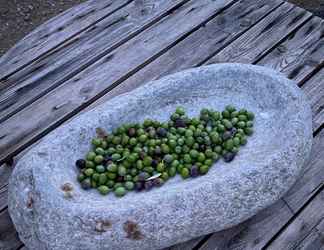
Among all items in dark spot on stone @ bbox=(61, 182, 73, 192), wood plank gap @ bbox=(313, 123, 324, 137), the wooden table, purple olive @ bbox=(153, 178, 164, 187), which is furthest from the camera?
the wooden table

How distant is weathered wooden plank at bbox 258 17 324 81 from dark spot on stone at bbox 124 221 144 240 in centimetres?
95

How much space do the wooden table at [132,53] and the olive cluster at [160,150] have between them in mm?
324

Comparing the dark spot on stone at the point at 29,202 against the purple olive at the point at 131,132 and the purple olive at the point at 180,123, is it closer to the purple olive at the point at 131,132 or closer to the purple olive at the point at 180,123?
the purple olive at the point at 131,132

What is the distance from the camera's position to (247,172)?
1386mm

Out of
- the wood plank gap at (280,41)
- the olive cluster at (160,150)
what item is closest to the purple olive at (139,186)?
the olive cluster at (160,150)

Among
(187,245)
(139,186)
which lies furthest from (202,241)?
(139,186)

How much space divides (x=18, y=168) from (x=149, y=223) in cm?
42

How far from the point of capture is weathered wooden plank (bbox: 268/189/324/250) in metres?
1.55

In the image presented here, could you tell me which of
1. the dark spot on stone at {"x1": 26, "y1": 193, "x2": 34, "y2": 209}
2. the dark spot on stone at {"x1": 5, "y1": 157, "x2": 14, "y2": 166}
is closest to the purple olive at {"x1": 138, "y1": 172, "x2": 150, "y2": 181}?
the dark spot on stone at {"x1": 26, "y1": 193, "x2": 34, "y2": 209}

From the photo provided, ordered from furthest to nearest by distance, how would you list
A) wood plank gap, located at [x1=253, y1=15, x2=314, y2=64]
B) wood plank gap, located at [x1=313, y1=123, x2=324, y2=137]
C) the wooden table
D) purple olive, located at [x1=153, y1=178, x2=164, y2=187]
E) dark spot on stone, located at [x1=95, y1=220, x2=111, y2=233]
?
wood plank gap, located at [x1=253, y1=15, x2=314, y2=64] → the wooden table → wood plank gap, located at [x1=313, y1=123, x2=324, y2=137] → purple olive, located at [x1=153, y1=178, x2=164, y2=187] → dark spot on stone, located at [x1=95, y1=220, x2=111, y2=233]

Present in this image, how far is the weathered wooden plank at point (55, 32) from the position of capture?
2064 mm

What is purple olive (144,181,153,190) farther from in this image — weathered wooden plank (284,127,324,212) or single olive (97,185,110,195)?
weathered wooden plank (284,127,324,212)

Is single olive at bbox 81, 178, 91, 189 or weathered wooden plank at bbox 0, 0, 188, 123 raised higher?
weathered wooden plank at bbox 0, 0, 188, 123

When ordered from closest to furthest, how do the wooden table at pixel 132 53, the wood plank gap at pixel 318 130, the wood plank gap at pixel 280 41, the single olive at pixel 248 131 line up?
the single olive at pixel 248 131 < the wood plank gap at pixel 318 130 < the wooden table at pixel 132 53 < the wood plank gap at pixel 280 41
